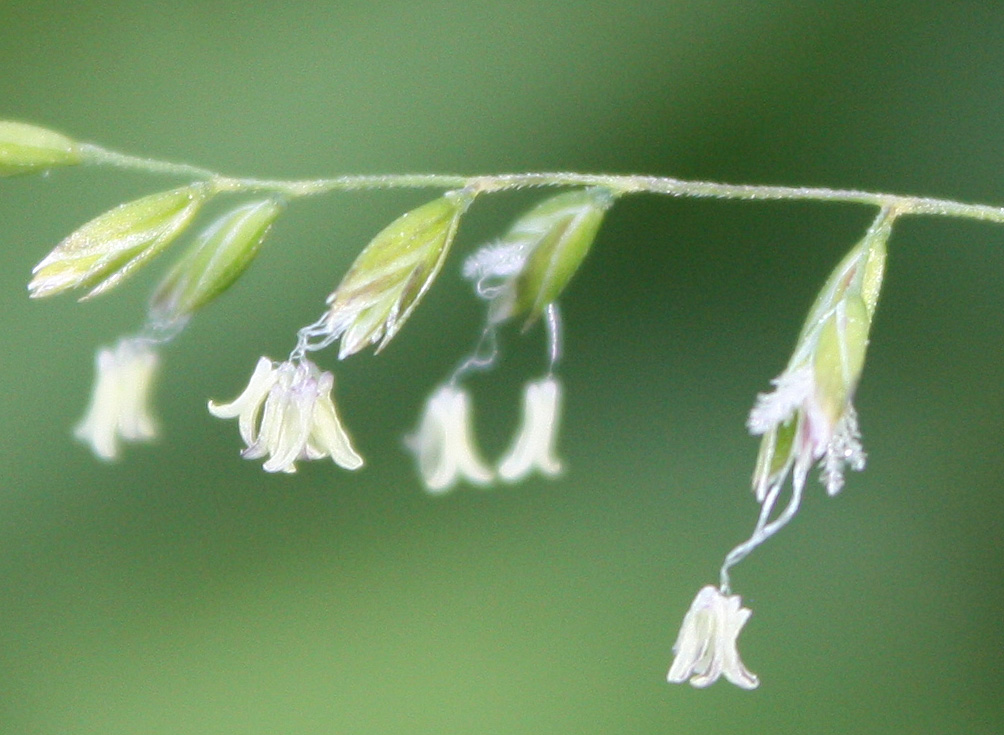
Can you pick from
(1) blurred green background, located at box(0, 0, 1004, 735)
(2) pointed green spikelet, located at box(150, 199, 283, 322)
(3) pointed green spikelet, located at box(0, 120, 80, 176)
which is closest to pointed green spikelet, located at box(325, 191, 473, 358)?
(2) pointed green spikelet, located at box(150, 199, 283, 322)

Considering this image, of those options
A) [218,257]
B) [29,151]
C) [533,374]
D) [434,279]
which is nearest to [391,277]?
[434,279]

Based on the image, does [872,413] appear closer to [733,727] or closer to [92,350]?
Result: [733,727]

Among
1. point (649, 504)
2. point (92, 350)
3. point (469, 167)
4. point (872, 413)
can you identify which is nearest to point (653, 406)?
point (649, 504)

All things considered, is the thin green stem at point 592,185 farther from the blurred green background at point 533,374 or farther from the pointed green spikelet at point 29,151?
the blurred green background at point 533,374

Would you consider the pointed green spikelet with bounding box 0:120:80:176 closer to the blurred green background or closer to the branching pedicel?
the branching pedicel

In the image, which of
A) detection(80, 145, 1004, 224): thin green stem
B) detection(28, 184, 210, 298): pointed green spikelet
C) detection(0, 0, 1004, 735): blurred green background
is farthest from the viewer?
detection(0, 0, 1004, 735): blurred green background

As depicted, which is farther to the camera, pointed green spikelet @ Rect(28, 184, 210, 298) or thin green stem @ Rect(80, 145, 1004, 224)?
pointed green spikelet @ Rect(28, 184, 210, 298)

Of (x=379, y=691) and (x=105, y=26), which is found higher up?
(x=105, y=26)
